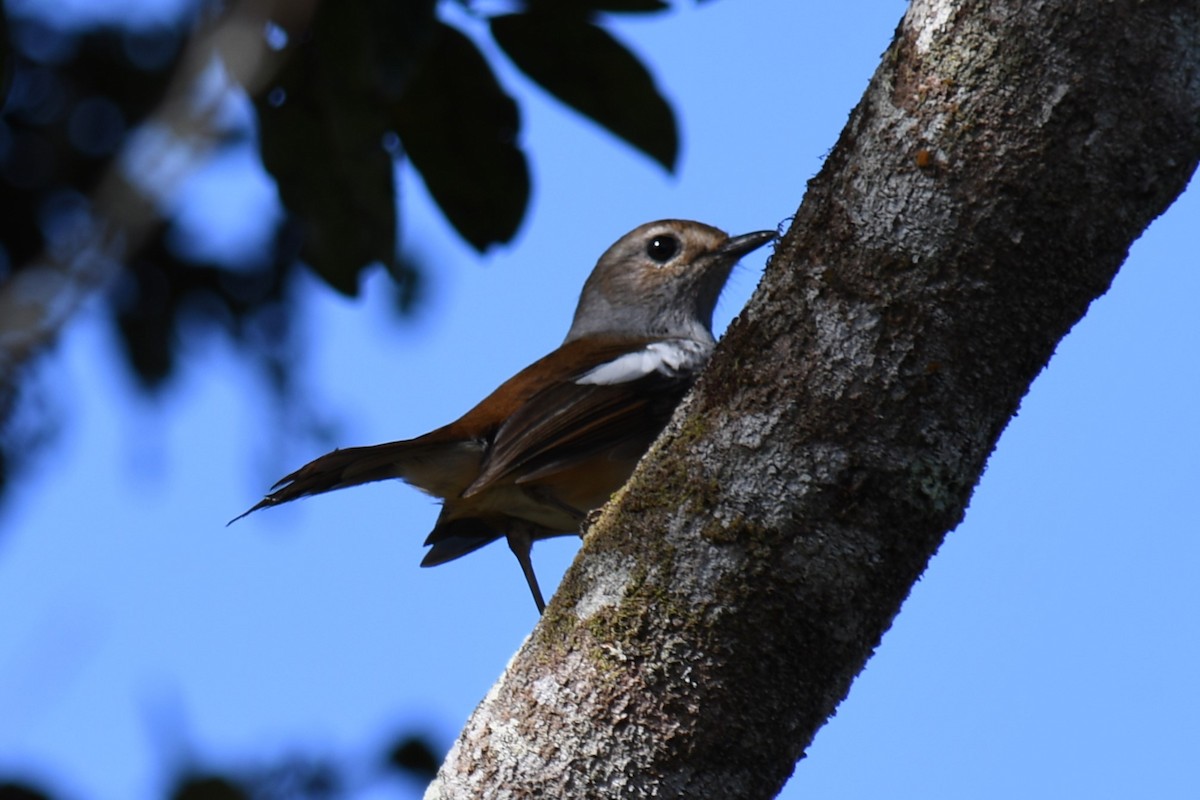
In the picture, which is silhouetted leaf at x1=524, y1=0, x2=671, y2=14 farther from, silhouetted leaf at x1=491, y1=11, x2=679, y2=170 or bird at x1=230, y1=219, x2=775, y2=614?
bird at x1=230, y1=219, x2=775, y2=614

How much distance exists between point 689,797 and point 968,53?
4.90 feet

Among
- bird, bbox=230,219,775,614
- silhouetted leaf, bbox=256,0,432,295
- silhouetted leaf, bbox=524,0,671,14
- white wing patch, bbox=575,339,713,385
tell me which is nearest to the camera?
silhouetted leaf, bbox=256,0,432,295

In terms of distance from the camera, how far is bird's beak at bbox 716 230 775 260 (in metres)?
6.54

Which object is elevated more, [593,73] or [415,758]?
[593,73]

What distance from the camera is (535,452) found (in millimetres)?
4926

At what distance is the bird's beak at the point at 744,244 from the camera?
654 centimetres

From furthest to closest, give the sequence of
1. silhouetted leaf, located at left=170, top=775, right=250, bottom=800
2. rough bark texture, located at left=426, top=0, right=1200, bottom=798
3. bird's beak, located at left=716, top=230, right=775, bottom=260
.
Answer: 1. bird's beak, located at left=716, top=230, right=775, bottom=260
2. silhouetted leaf, located at left=170, top=775, right=250, bottom=800
3. rough bark texture, located at left=426, top=0, right=1200, bottom=798

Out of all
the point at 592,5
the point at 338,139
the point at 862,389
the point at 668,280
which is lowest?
the point at 862,389

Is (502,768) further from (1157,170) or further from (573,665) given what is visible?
(1157,170)

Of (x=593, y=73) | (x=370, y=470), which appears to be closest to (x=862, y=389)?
(x=593, y=73)

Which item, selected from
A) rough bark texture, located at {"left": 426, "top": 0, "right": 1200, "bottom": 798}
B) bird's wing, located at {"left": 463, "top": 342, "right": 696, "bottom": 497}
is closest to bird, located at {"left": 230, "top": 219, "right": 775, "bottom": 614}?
bird's wing, located at {"left": 463, "top": 342, "right": 696, "bottom": 497}

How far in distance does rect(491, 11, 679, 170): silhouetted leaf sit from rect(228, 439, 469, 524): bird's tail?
1.72 meters

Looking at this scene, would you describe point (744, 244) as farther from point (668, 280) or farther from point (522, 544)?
point (522, 544)

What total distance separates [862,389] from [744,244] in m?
3.97
